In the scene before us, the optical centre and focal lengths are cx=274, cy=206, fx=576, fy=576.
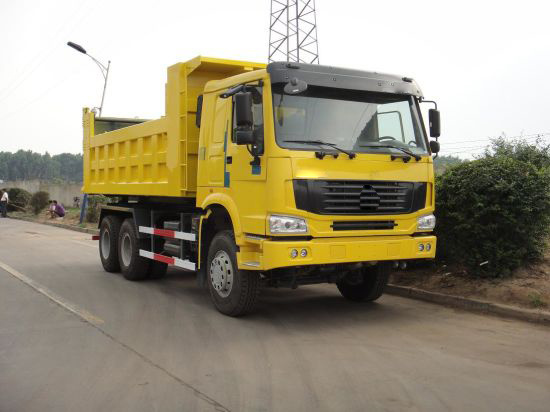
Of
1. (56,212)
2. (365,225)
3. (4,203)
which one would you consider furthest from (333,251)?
(4,203)

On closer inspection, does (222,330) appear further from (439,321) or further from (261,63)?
(261,63)

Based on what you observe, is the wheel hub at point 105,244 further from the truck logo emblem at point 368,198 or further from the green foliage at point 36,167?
the green foliage at point 36,167

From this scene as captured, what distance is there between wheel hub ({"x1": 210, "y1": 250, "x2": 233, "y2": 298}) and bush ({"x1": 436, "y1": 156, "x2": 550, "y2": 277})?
3.16 m

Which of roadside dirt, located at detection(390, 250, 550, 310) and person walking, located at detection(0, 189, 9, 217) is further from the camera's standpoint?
person walking, located at detection(0, 189, 9, 217)

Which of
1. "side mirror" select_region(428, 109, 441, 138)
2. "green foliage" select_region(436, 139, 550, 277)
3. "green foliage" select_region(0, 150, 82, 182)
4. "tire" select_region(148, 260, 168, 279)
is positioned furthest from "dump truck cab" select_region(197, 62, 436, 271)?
"green foliage" select_region(0, 150, 82, 182)

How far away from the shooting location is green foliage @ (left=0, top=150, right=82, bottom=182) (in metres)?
121

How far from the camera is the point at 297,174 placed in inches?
239

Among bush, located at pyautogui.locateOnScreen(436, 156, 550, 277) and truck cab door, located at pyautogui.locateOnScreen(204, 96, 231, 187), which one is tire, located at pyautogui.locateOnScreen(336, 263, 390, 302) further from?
truck cab door, located at pyautogui.locateOnScreen(204, 96, 231, 187)

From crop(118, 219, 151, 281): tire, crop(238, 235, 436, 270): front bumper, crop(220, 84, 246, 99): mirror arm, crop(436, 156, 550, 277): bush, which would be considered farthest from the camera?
crop(118, 219, 151, 281): tire

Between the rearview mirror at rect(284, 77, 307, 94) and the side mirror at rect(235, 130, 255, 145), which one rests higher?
the rearview mirror at rect(284, 77, 307, 94)

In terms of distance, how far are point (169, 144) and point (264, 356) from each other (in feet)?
12.8

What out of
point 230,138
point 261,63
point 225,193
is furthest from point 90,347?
point 261,63

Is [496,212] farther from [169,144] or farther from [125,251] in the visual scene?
[125,251]

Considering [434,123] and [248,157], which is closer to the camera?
[248,157]
